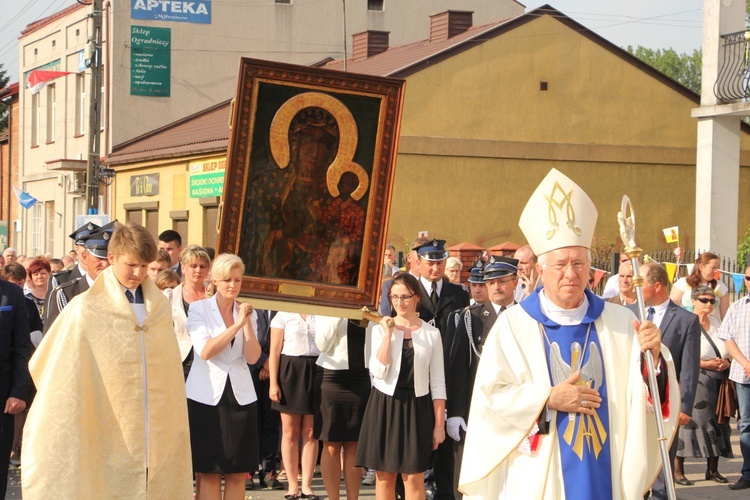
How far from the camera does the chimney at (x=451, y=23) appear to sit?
3080 cm

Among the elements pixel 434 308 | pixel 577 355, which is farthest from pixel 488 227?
pixel 577 355

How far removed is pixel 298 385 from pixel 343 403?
907 mm

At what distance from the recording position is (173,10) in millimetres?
35375

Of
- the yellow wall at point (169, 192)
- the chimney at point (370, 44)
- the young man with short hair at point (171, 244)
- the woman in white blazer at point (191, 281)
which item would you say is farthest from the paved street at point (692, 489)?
the chimney at point (370, 44)

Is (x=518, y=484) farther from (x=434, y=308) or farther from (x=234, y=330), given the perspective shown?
(x=434, y=308)

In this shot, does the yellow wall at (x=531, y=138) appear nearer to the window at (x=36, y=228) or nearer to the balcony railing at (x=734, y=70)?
the balcony railing at (x=734, y=70)

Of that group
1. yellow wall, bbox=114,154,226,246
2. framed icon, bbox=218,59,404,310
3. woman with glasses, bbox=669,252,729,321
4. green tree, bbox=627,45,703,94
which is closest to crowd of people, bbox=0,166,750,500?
framed icon, bbox=218,59,404,310

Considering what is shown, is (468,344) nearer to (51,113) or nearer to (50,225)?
(50,225)

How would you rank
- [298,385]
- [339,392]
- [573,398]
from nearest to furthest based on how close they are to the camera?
[573,398] < [339,392] < [298,385]

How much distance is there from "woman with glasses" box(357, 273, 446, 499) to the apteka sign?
28.4m

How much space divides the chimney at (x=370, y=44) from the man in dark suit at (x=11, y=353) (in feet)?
87.7

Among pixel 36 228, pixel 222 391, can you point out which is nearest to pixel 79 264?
pixel 222 391

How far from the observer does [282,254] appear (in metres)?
8.09

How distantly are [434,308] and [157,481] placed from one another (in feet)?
13.0
